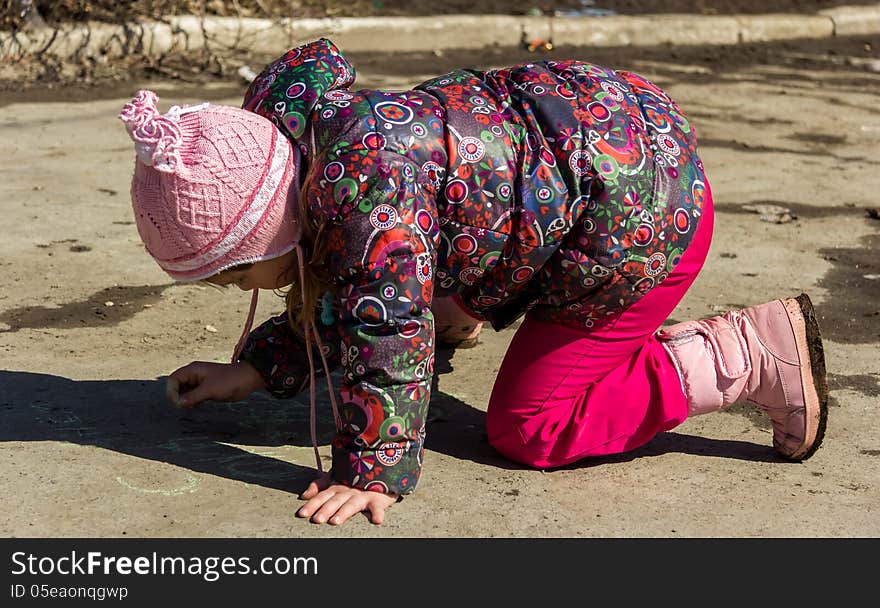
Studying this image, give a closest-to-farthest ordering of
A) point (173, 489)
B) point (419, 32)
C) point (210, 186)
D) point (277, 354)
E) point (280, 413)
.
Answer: point (210, 186) < point (173, 489) < point (277, 354) < point (280, 413) < point (419, 32)

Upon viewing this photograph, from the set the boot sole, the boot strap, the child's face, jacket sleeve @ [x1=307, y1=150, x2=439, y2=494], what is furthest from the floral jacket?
the boot sole

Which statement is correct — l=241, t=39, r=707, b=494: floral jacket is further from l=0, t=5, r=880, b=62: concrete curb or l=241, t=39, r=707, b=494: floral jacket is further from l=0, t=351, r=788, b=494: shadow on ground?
l=0, t=5, r=880, b=62: concrete curb

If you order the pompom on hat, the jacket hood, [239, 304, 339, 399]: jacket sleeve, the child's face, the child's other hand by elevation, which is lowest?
the child's other hand

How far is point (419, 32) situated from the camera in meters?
6.73

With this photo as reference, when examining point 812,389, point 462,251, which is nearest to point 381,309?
point 462,251

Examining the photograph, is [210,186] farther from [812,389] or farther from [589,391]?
[812,389]

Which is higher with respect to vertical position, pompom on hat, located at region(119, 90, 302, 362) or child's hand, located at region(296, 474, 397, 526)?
pompom on hat, located at region(119, 90, 302, 362)

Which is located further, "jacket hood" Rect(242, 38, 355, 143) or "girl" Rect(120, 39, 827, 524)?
"jacket hood" Rect(242, 38, 355, 143)

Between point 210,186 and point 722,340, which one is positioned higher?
point 210,186

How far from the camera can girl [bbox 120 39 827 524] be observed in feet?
7.38

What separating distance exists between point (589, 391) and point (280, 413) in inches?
28.2

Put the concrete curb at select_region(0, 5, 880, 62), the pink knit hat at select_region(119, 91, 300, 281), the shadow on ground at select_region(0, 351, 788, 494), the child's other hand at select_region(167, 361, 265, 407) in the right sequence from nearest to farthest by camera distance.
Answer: the pink knit hat at select_region(119, 91, 300, 281)
the shadow on ground at select_region(0, 351, 788, 494)
the child's other hand at select_region(167, 361, 265, 407)
the concrete curb at select_region(0, 5, 880, 62)

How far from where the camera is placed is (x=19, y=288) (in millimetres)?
3475
